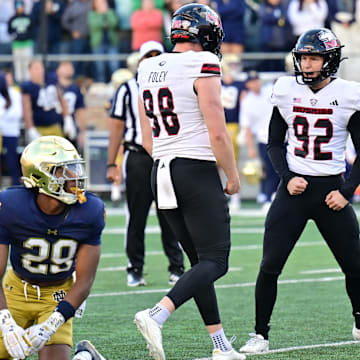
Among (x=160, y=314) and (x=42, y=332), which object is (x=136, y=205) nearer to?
(x=160, y=314)

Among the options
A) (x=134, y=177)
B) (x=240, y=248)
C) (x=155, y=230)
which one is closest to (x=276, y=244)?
(x=134, y=177)

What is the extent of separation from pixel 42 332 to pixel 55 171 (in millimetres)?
723

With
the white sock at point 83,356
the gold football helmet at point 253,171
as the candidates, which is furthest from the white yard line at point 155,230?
the white sock at point 83,356

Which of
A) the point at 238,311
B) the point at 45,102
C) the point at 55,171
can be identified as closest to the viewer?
the point at 55,171

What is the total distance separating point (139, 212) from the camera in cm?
777

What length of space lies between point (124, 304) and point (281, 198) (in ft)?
6.18

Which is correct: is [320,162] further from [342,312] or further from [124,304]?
[124,304]

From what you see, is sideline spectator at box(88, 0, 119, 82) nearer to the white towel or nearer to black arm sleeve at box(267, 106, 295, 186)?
black arm sleeve at box(267, 106, 295, 186)

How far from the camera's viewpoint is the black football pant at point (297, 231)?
5348 mm

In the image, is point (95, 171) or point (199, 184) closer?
point (199, 184)

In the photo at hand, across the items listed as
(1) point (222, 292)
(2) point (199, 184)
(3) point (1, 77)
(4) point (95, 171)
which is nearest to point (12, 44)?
(4) point (95, 171)

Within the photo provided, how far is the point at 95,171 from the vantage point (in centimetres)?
1546

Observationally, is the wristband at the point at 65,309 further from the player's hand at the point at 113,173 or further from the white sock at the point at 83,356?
the player's hand at the point at 113,173

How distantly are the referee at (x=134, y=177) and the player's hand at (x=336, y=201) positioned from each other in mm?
2534
